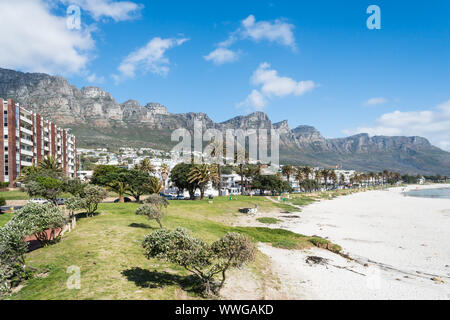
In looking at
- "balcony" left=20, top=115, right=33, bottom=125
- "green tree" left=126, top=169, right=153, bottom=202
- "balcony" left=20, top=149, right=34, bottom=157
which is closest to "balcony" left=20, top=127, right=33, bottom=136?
"balcony" left=20, top=115, right=33, bottom=125

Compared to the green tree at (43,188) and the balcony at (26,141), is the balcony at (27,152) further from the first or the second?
the green tree at (43,188)

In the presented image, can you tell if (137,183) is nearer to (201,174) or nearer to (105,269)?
(201,174)

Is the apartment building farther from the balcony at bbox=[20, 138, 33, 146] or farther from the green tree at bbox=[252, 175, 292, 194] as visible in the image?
the green tree at bbox=[252, 175, 292, 194]

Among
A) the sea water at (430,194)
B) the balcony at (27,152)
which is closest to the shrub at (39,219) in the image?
the balcony at (27,152)

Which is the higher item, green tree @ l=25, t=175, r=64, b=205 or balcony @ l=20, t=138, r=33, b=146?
balcony @ l=20, t=138, r=33, b=146

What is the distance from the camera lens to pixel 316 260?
2283 centimetres

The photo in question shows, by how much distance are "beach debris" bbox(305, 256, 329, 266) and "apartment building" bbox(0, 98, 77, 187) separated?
247 feet

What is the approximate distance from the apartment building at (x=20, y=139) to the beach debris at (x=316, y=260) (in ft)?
247

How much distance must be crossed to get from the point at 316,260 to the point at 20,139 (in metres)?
84.8

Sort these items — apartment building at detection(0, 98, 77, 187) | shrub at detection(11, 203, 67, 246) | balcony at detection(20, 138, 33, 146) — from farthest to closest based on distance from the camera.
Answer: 1. balcony at detection(20, 138, 33, 146)
2. apartment building at detection(0, 98, 77, 187)
3. shrub at detection(11, 203, 67, 246)

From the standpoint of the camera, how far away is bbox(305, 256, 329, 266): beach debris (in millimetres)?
22097

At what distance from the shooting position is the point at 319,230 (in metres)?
39.1

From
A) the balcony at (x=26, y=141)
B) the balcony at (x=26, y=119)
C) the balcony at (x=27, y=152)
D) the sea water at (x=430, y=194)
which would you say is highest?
the balcony at (x=26, y=119)

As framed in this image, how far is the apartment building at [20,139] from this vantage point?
66.1 meters
